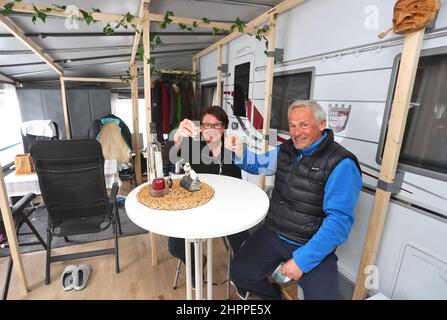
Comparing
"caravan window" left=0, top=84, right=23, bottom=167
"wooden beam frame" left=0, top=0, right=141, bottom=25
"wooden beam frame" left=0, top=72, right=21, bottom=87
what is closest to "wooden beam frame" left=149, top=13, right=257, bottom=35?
"wooden beam frame" left=0, top=0, right=141, bottom=25

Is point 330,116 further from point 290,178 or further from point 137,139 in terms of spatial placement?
point 137,139

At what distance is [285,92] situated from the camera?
2.30 m

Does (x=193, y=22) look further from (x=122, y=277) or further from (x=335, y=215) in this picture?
(x=122, y=277)

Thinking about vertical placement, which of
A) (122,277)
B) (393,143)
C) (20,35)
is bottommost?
(122,277)

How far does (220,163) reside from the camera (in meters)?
1.87

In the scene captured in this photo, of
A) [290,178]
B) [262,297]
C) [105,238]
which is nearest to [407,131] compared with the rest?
[290,178]

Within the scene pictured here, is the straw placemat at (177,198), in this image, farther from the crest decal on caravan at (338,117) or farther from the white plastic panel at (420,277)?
the white plastic panel at (420,277)

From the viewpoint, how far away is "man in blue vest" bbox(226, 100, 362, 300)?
125 cm

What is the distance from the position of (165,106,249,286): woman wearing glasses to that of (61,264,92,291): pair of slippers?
758 mm

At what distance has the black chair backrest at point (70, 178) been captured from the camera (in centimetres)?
183

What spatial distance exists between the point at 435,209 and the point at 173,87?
3714mm

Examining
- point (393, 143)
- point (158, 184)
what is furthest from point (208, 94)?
point (393, 143)

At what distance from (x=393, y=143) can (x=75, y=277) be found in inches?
93.8

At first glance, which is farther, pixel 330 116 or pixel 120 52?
pixel 120 52
